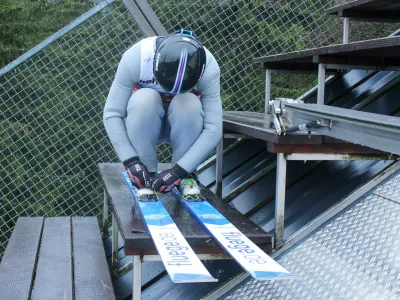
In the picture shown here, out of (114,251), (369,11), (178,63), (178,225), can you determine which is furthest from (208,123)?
(369,11)

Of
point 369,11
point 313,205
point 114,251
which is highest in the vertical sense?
point 369,11

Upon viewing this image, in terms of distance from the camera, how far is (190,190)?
3045 millimetres

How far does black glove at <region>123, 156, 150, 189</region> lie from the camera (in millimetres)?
2930

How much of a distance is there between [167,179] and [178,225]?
1.32 ft

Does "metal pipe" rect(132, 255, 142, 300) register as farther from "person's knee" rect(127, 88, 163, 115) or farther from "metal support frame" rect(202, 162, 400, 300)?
"person's knee" rect(127, 88, 163, 115)

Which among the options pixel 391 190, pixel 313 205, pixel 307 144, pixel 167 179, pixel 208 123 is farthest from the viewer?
pixel 313 205

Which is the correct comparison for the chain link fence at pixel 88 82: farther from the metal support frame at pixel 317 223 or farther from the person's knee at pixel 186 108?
the metal support frame at pixel 317 223

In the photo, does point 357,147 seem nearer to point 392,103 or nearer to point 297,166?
point 297,166

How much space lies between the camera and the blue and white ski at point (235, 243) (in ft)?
6.78

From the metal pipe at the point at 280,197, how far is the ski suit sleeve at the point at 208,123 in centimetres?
43

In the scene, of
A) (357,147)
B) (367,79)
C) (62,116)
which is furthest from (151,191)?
(62,116)

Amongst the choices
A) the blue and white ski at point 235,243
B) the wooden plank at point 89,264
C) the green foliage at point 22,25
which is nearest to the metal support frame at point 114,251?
the wooden plank at point 89,264

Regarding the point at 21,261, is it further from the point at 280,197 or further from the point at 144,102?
the point at 280,197

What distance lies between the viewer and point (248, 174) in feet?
13.1
